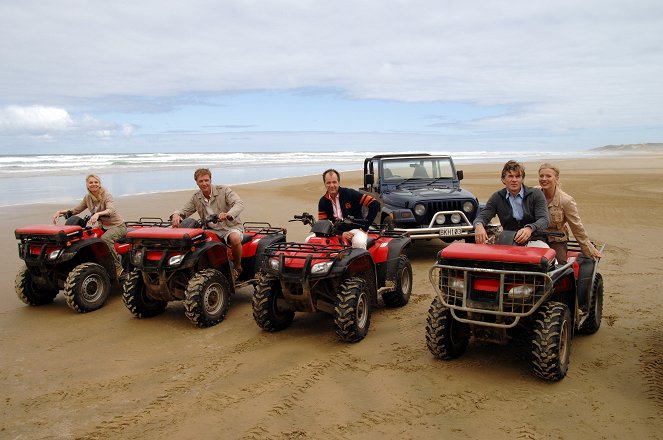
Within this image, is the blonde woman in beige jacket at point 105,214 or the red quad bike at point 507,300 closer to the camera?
the red quad bike at point 507,300

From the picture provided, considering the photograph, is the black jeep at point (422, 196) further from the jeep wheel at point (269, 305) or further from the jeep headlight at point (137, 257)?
the jeep headlight at point (137, 257)

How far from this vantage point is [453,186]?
1101 cm

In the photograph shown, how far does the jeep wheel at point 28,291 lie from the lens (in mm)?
7035

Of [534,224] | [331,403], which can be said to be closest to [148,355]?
[331,403]

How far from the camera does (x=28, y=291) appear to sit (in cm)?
706

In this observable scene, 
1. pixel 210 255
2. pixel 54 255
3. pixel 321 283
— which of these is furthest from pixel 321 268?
pixel 54 255

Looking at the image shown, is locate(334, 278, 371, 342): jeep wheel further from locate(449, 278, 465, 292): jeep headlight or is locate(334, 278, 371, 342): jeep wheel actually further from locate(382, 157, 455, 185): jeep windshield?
locate(382, 157, 455, 185): jeep windshield

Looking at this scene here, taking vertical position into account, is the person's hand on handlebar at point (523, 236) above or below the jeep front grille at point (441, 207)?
above

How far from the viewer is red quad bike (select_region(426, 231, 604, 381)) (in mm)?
4285

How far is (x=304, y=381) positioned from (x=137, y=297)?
2.71 metres

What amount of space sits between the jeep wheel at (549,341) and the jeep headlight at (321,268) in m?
1.94

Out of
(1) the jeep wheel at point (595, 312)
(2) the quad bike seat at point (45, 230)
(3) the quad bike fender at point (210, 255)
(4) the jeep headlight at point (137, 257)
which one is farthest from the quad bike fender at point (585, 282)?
(2) the quad bike seat at point (45, 230)

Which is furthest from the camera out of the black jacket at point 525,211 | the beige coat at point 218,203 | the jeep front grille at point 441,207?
the jeep front grille at point 441,207

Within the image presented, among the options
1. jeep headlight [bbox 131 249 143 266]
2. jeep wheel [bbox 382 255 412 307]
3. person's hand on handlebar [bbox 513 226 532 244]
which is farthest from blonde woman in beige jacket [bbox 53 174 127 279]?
person's hand on handlebar [bbox 513 226 532 244]
